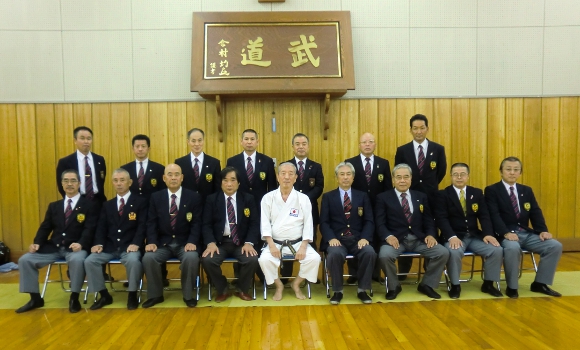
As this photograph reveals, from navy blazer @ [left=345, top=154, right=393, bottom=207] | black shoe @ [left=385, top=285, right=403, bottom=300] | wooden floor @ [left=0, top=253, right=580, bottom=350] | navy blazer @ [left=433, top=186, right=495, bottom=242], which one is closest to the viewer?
wooden floor @ [left=0, top=253, right=580, bottom=350]

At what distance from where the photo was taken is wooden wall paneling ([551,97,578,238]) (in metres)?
6.15

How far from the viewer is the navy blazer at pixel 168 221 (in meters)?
4.15

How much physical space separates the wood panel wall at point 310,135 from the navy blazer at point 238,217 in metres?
1.78

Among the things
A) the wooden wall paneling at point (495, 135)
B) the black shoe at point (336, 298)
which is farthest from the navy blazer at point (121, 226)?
the wooden wall paneling at point (495, 135)

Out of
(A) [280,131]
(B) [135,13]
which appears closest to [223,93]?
(A) [280,131]

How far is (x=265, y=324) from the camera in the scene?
338cm

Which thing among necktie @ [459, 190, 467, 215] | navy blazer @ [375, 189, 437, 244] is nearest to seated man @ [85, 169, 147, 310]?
navy blazer @ [375, 189, 437, 244]

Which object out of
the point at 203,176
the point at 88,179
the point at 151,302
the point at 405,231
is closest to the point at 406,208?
the point at 405,231

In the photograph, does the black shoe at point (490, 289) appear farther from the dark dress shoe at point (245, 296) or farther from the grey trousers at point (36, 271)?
the grey trousers at point (36, 271)

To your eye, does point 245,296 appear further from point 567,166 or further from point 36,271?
point 567,166

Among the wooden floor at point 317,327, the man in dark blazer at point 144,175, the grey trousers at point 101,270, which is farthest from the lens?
the man in dark blazer at point 144,175

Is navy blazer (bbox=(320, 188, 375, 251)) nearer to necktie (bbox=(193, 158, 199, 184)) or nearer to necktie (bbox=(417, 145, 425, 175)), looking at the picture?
necktie (bbox=(417, 145, 425, 175))

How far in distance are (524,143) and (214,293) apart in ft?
16.6

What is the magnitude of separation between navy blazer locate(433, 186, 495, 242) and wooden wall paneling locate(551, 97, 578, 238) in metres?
2.66
